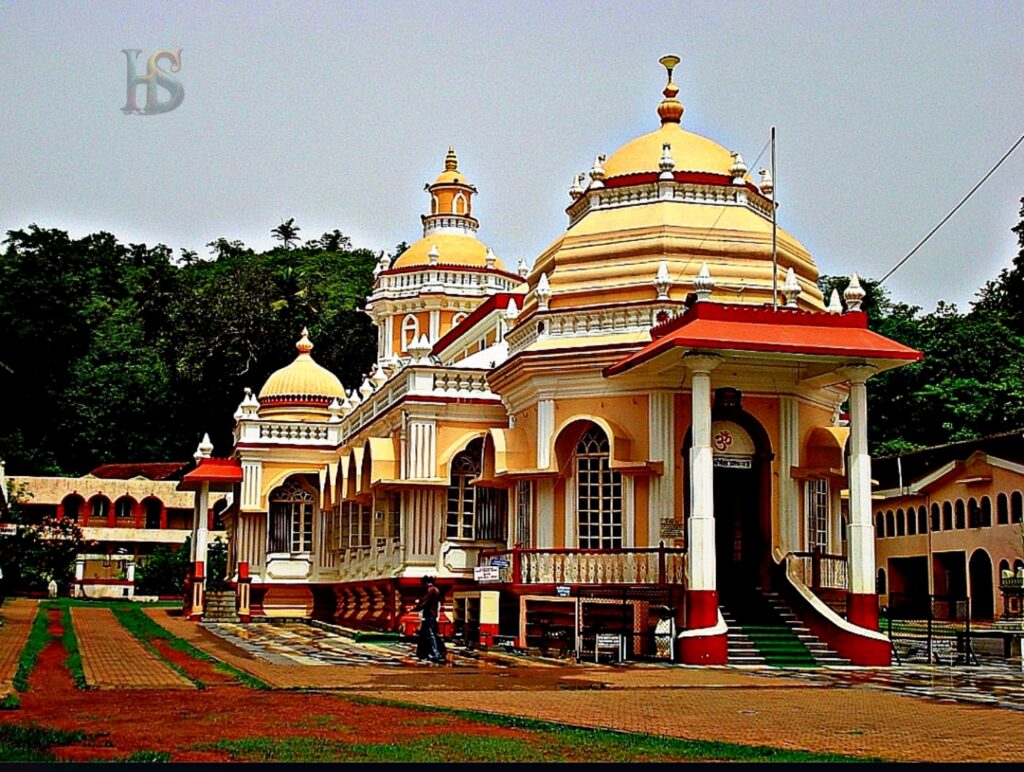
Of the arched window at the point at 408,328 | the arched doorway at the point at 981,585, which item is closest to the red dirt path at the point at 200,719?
the arched doorway at the point at 981,585

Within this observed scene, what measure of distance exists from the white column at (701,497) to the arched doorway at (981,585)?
21928 millimetres

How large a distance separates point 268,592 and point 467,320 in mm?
8078

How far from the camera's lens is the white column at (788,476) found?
2281 cm

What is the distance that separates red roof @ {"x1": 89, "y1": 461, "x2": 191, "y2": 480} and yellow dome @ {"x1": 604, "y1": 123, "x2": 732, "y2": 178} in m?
43.4

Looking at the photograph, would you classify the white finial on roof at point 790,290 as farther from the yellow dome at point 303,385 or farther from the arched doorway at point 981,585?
the arched doorway at point 981,585

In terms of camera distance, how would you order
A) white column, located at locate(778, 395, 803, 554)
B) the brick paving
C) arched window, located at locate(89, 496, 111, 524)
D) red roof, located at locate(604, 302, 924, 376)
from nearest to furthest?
the brick paving → red roof, located at locate(604, 302, 924, 376) → white column, located at locate(778, 395, 803, 554) → arched window, located at locate(89, 496, 111, 524)

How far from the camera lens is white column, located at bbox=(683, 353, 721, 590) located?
19734 millimetres

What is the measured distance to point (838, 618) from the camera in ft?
67.0

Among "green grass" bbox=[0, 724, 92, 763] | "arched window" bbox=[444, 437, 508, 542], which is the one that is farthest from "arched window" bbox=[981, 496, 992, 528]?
"green grass" bbox=[0, 724, 92, 763]

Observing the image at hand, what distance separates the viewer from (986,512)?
129ft

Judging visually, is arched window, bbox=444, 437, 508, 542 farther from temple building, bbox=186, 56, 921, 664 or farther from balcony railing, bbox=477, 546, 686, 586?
balcony railing, bbox=477, 546, 686, 586

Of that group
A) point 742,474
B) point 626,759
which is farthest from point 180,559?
point 626,759

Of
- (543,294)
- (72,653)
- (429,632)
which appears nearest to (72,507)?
(543,294)

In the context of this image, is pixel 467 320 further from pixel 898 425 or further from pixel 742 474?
pixel 898 425
